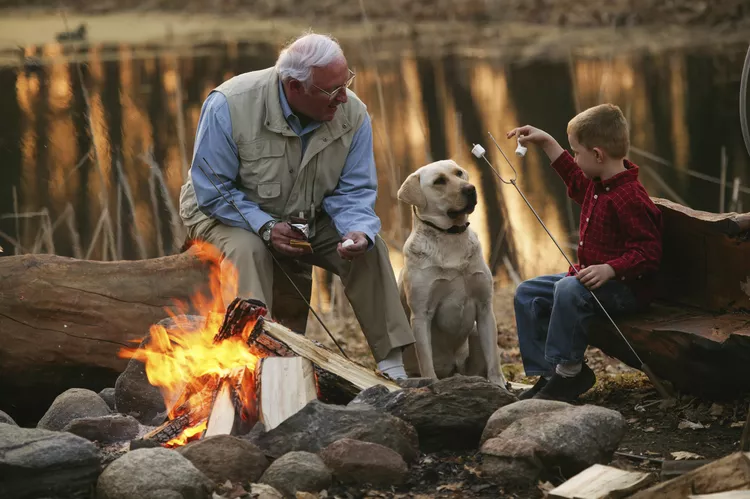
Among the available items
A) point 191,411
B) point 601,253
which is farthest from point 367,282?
point 191,411

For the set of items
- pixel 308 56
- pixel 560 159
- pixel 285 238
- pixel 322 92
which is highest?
pixel 308 56

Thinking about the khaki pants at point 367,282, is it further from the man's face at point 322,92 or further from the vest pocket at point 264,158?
the man's face at point 322,92

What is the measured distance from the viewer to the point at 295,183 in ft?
19.7

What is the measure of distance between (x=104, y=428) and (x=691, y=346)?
8.88 feet

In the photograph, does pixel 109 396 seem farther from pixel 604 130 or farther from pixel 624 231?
pixel 604 130

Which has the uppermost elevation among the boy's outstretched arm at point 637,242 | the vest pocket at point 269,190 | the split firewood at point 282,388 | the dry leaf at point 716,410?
the vest pocket at point 269,190

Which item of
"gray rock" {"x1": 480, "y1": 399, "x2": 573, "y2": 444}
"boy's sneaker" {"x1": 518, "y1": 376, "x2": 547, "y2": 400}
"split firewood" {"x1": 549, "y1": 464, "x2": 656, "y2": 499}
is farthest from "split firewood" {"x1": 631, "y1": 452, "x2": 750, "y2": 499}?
"boy's sneaker" {"x1": 518, "y1": 376, "x2": 547, "y2": 400}

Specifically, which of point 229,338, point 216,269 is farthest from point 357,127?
point 229,338

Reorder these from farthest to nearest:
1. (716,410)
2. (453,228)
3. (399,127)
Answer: (399,127)
(453,228)
(716,410)

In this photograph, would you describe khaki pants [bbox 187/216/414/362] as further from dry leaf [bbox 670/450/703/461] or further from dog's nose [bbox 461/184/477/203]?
dry leaf [bbox 670/450/703/461]

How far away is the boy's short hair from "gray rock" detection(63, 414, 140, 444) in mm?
2562

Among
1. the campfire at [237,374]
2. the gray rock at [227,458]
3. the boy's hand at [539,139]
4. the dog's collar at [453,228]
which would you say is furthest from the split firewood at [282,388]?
the boy's hand at [539,139]

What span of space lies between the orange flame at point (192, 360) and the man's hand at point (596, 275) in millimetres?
1620

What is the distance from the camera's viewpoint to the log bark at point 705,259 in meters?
5.21
